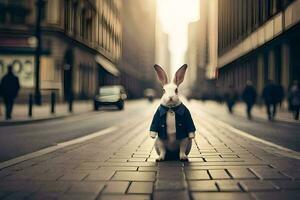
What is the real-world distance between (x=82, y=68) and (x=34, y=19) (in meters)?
8.86

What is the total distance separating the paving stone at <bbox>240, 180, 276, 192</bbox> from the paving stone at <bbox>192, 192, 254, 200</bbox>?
9.7 inches

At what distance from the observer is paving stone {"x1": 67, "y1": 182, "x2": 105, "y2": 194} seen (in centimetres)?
397

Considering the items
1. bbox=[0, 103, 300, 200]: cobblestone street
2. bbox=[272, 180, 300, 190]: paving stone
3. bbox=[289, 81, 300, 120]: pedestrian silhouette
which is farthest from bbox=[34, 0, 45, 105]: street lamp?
bbox=[272, 180, 300, 190]: paving stone

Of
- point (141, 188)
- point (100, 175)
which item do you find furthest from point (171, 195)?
point (100, 175)

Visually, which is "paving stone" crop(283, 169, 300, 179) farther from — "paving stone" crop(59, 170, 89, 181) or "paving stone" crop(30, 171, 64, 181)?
"paving stone" crop(30, 171, 64, 181)

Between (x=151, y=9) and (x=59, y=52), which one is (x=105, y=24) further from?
(x=151, y=9)

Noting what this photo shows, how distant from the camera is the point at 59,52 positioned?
30906 millimetres

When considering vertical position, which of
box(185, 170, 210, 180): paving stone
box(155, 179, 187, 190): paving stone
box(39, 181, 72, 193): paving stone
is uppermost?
box(155, 179, 187, 190): paving stone

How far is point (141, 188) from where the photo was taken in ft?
13.4

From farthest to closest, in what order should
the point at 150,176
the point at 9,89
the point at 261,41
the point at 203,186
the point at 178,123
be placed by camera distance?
1. the point at 261,41
2. the point at 9,89
3. the point at 178,123
4. the point at 150,176
5. the point at 203,186

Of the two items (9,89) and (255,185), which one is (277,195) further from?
(9,89)

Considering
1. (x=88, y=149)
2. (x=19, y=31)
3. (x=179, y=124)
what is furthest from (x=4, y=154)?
(x=19, y=31)

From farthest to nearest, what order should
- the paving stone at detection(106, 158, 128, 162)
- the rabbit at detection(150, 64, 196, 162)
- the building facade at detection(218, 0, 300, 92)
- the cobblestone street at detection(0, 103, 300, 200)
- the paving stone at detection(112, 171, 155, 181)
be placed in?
the building facade at detection(218, 0, 300, 92)
the paving stone at detection(106, 158, 128, 162)
the rabbit at detection(150, 64, 196, 162)
the paving stone at detection(112, 171, 155, 181)
the cobblestone street at detection(0, 103, 300, 200)

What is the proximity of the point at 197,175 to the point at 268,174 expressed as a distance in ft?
2.68
